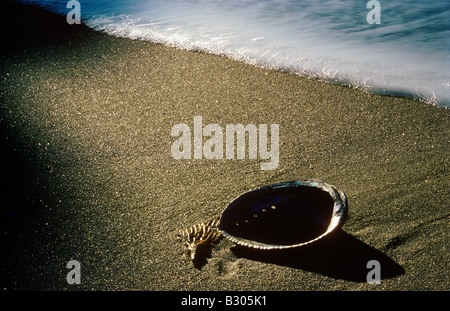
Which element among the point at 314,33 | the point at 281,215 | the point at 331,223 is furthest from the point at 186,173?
the point at 314,33

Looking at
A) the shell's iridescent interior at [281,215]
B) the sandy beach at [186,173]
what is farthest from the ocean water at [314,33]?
the shell's iridescent interior at [281,215]

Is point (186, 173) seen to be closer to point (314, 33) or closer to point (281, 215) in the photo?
point (281, 215)

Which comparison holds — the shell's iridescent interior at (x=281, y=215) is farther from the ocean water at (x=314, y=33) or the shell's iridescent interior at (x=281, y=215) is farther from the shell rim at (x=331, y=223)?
the ocean water at (x=314, y=33)

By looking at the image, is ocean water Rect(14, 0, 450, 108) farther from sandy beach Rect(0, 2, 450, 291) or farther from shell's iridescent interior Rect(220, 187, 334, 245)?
shell's iridescent interior Rect(220, 187, 334, 245)

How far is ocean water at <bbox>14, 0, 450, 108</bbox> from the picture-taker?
3.63m

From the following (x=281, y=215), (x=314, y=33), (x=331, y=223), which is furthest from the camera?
(x=314, y=33)

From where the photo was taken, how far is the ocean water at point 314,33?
3.63 meters

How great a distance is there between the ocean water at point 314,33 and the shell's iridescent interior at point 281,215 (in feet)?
5.27

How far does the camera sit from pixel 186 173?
8.43ft

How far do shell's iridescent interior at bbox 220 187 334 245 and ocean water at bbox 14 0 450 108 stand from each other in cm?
161

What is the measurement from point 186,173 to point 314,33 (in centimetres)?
273

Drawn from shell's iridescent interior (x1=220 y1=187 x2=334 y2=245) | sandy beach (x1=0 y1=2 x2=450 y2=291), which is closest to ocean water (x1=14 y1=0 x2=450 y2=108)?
sandy beach (x1=0 y1=2 x2=450 y2=291)
